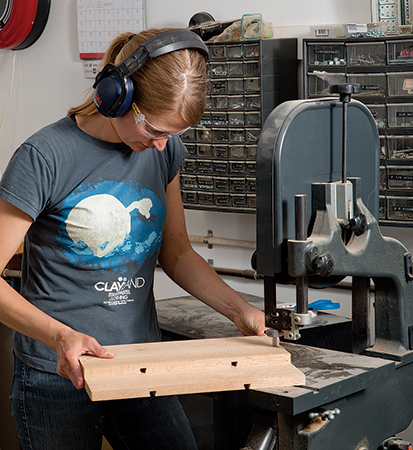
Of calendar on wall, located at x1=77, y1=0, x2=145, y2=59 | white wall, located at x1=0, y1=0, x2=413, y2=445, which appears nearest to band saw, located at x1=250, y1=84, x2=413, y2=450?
white wall, located at x1=0, y1=0, x2=413, y2=445

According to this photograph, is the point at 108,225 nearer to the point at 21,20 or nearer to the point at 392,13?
the point at 392,13

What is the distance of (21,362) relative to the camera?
4.15 ft

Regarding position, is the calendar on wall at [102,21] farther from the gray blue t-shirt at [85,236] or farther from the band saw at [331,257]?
the band saw at [331,257]

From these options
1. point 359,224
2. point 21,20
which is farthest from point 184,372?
point 21,20

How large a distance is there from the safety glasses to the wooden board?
0.43 meters

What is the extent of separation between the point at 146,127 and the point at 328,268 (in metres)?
0.45

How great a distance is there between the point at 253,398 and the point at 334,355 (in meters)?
0.25

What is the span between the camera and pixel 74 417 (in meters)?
1.23

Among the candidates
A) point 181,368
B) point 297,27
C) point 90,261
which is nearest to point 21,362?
point 90,261

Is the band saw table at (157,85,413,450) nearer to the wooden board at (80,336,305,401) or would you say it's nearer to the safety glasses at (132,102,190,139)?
the wooden board at (80,336,305,401)

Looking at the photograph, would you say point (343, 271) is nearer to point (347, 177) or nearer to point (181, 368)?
point (347, 177)

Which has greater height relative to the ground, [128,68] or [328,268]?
[128,68]

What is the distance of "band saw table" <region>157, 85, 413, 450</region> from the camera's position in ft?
3.34

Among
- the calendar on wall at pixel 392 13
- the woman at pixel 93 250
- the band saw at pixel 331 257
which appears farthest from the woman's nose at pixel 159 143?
the calendar on wall at pixel 392 13
